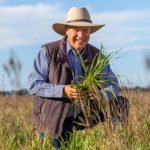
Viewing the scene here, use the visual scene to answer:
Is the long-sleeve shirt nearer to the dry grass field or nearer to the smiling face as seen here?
the smiling face

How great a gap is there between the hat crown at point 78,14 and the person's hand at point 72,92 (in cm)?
79

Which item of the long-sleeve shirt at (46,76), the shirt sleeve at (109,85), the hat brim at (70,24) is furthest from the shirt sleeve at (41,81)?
the shirt sleeve at (109,85)

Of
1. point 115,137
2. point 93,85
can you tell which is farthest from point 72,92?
point 115,137

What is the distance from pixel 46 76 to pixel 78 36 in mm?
551

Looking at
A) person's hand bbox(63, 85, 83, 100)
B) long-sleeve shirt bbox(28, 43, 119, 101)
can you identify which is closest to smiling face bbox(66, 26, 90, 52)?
long-sleeve shirt bbox(28, 43, 119, 101)

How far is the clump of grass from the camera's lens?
6.34m

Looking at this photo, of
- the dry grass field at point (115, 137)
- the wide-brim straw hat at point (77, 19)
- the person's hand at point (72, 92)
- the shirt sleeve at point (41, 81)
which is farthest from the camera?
the wide-brim straw hat at point (77, 19)

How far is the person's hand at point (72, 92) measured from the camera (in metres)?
6.31

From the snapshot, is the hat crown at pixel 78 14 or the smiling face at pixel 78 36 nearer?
the smiling face at pixel 78 36

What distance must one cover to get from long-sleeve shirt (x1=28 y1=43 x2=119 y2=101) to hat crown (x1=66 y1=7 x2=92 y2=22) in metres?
0.29

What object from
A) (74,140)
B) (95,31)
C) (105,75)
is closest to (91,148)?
(74,140)

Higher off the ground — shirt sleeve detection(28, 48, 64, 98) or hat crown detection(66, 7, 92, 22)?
hat crown detection(66, 7, 92, 22)

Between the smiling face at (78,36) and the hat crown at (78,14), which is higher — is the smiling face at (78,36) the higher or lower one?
the lower one

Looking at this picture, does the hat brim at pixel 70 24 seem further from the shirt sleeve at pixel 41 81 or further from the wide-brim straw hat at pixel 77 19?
the shirt sleeve at pixel 41 81
